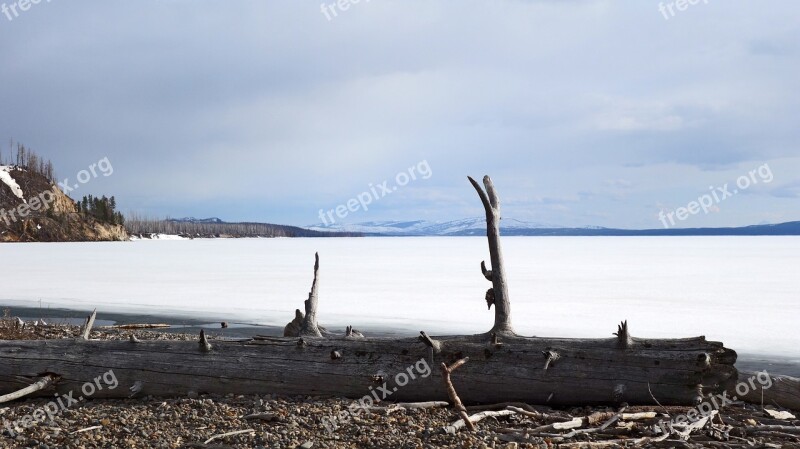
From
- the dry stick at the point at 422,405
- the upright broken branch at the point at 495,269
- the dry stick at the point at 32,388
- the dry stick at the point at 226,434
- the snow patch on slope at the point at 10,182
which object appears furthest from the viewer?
the snow patch on slope at the point at 10,182

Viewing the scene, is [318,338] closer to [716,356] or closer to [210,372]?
[210,372]

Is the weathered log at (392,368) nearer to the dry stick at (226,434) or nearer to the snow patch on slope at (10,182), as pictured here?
the dry stick at (226,434)

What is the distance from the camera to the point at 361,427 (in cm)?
720

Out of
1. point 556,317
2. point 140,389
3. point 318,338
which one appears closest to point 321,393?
point 318,338

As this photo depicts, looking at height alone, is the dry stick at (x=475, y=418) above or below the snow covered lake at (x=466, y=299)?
below

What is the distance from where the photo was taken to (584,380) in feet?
26.6

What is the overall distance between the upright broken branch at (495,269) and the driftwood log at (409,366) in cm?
1

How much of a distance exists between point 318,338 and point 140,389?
7.54 ft

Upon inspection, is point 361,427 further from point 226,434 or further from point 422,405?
point 226,434

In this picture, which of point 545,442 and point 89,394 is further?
point 89,394

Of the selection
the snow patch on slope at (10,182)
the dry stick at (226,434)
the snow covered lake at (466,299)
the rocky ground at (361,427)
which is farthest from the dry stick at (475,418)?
the snow patch on slope at (10,182)

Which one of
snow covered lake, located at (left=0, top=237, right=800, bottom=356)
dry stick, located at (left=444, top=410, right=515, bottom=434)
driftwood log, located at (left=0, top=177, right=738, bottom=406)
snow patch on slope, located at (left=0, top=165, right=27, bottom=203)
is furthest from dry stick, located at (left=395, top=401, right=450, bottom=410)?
snow patch on slope, located at (left=0, top=165, right=27, bottom=203)

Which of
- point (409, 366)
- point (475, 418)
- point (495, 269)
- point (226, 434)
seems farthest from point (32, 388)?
point (495, 269)

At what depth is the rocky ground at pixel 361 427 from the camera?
6.78m
